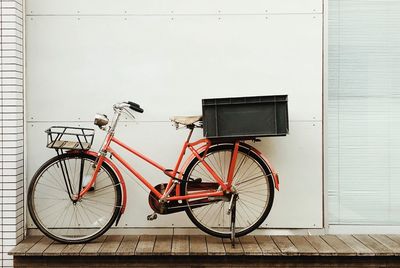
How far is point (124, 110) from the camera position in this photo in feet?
15.8

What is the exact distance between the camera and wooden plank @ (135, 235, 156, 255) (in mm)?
4289

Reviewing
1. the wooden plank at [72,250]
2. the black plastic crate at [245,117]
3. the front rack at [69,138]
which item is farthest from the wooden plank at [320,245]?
the front rack at [69,138]

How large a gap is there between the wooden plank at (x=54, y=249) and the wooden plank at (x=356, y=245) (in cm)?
239

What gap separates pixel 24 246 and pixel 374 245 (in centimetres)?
293

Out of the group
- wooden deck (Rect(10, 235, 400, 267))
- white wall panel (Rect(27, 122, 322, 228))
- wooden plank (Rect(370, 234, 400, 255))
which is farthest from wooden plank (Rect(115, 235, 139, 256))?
wooden plank (Rect(370, 234, 400, 255))

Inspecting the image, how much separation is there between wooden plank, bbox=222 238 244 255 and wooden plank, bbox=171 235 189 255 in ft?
1.06

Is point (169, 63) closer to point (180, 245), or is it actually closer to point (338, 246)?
point (180, 245)

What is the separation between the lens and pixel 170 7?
4.80 m

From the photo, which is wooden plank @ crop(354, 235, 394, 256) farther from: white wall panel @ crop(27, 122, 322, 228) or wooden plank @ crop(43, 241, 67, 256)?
wooden plank @ crop(43, 241, 67, 256)

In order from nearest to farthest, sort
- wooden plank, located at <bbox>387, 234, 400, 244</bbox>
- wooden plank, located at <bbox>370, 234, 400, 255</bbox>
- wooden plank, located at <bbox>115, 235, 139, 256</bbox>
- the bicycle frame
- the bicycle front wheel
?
wooden plank, located at <bbox>115, 235, 139, 256</bbox> < wooden plank, located at <bbox>370, 234, 400, 255</bbox> < the bicycle frame < wooden plank, located at <bbox>387, 234, 400, 244</bbox> < the bicycle front wheel

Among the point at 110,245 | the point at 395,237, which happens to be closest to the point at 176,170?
the point at 110,245

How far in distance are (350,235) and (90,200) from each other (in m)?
2.37

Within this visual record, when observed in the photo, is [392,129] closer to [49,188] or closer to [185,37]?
[185,37]

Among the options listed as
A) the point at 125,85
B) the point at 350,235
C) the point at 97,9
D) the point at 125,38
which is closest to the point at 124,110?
the point at 125,85
